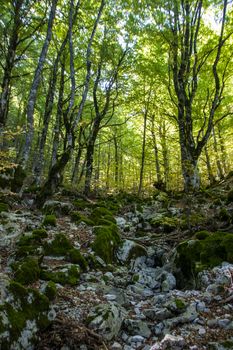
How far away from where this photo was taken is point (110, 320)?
382 centimetres

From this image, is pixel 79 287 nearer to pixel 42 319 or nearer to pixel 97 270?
pixel 97 270

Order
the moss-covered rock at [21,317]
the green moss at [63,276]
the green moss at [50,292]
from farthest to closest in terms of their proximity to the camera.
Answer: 1. the green moss at [63,276]
2. the green moss at [50,292]
3. the moss-covered rock at [21,317]

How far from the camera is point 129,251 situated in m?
7.22

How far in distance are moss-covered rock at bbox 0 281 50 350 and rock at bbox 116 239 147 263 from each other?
11.6 feet

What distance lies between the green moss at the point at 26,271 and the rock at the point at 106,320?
4.16 feet

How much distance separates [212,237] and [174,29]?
9.59m

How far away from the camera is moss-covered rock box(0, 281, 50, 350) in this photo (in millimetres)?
3068

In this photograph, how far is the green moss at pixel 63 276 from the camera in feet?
16.1

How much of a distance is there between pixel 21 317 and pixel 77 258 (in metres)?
2.60

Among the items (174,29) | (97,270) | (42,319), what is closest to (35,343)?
(42,319)

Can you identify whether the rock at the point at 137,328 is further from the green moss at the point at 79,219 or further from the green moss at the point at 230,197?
the green moss at the point at 230,197

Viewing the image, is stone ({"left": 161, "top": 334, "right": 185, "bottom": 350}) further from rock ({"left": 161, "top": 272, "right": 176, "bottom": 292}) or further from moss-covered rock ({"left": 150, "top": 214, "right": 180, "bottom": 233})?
moss-covered rock ({"left": 150, "top": 214, "right": 180, "bottom": 233})

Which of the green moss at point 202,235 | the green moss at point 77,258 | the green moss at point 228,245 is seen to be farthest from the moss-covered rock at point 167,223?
the green moss at point 77,258

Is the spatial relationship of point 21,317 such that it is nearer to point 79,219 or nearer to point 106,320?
point 106,320
